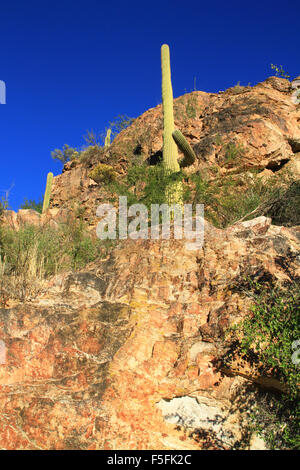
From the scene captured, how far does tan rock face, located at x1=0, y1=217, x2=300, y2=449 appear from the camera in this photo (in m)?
2.80

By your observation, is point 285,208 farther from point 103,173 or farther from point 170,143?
point 103,173

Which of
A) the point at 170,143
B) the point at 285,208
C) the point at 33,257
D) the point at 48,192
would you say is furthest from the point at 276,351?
the point at 48,192

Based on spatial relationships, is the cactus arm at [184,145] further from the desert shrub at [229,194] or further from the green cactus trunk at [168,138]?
the desert shrub at [229,194]

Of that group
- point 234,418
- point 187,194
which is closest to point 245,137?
point 187,194

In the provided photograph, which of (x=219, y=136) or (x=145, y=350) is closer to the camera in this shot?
(x=145, y=350)

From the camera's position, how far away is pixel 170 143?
10047mm

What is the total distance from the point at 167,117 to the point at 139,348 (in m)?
8.65

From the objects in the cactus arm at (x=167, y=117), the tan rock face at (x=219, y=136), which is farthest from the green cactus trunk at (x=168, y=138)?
the tan rock face at (x=219, y=136)

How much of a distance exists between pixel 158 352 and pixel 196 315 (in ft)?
2.07

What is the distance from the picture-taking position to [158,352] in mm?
3371

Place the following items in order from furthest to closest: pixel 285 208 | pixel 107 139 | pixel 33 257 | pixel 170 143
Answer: pixel 107 139 → pixel 170 143 → pixel 285 208 → pixel 33 257

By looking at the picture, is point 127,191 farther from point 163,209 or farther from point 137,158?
point 137,158

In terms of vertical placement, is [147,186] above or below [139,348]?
above

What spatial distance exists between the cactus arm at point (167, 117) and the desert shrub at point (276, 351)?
6.77 metres
